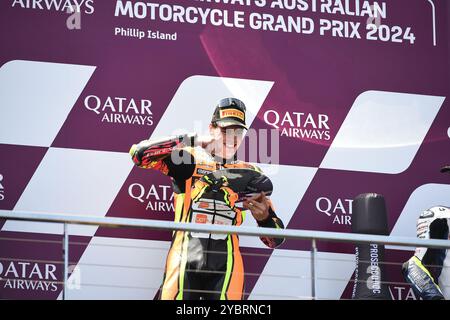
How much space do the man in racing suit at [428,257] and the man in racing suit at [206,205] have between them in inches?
26.9

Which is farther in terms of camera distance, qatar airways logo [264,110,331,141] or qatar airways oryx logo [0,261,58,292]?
qatar airways logo [264,110,331,141]

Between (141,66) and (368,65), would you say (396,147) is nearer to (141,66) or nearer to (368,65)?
(368,65)

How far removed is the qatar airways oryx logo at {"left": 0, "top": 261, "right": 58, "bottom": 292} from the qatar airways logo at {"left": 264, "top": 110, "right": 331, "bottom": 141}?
128 centimetres

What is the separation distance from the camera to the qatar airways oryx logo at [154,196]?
18.1 ft

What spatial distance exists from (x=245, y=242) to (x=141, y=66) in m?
0.97

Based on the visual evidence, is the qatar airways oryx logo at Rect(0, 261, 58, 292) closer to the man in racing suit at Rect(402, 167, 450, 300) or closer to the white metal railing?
the white metal railing

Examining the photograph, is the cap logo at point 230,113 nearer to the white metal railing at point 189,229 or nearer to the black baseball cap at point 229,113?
the black baseball cap at point 229,113

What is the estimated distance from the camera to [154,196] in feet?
18.2

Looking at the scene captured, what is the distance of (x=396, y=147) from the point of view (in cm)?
591

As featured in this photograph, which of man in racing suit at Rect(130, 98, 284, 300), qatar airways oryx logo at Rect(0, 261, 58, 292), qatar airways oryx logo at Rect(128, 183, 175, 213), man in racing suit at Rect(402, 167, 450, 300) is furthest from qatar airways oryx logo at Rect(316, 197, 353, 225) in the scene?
qatar airways oryx logo at Rect(0, 261, 58, 292)

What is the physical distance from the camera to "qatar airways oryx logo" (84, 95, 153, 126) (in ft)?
18.2

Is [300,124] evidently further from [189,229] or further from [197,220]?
[189,229]

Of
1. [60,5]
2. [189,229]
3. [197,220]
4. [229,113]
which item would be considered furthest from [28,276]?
[189,229]
